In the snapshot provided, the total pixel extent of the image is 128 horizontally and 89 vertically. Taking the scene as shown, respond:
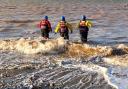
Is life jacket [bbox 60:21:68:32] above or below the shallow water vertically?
above

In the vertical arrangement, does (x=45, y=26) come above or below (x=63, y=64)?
above

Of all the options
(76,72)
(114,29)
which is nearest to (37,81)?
(76,72)

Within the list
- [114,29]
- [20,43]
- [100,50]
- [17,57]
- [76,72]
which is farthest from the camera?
[114,29]

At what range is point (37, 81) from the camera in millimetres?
13852

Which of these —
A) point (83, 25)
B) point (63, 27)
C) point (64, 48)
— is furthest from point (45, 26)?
point (64, 48)

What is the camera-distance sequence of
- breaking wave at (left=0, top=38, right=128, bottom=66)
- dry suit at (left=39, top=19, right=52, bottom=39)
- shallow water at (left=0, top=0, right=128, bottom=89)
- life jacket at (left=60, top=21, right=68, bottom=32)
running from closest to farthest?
shallow water at (left=0, top=0, right=128, bottom=89)
breaking wave at (left=0, top=38, right=128, bottom=66)
life jacket at (left=60, top=21, right=68, bottom=32)
dry suit at (left=39, top=19, right=52, bottom=39)

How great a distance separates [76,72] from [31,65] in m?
2.06

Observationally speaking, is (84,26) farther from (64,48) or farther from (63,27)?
(64,48)

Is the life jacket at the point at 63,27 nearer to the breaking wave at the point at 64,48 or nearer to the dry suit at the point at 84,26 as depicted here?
the breaking wave at the point at 64,48

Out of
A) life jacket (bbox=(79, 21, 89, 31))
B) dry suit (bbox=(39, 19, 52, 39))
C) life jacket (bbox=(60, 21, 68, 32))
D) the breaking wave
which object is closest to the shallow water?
the breaking wave

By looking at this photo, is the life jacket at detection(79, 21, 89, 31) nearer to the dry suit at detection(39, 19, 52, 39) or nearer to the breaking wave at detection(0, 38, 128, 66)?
the breaking wave at detection(0, 38, 128, 66)

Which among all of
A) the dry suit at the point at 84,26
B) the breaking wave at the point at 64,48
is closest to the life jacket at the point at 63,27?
the breaking wave at the point at 64,48

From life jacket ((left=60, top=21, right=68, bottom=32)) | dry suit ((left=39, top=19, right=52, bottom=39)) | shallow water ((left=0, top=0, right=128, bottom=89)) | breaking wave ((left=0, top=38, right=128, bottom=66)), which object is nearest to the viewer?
shallow water ((left=0, top=0, right=128, bottom=89))

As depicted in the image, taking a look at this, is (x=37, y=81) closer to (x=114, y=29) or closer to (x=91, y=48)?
(x=91, y=48)
